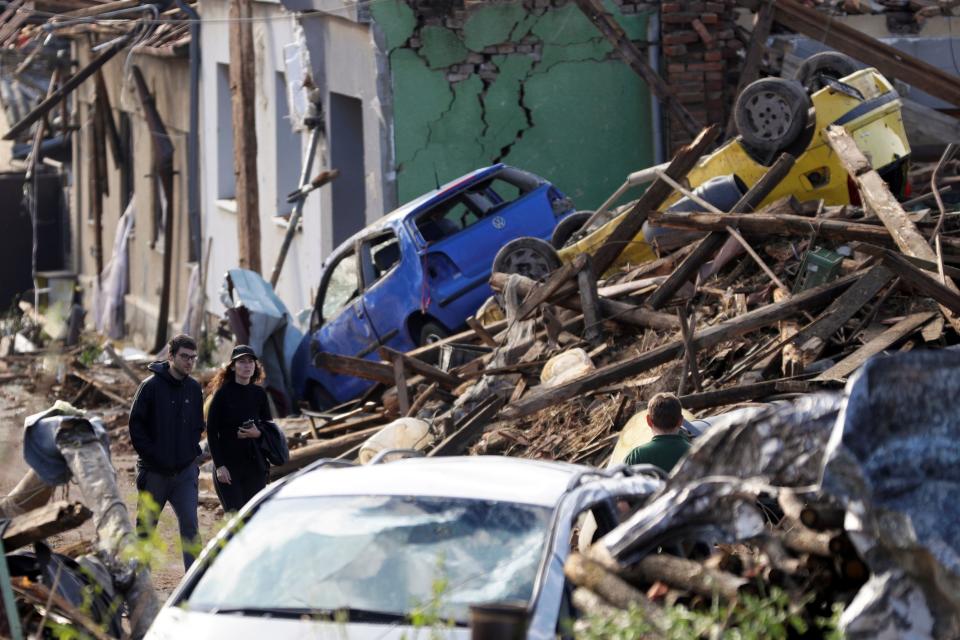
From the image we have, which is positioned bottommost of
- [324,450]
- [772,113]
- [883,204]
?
[324,450]

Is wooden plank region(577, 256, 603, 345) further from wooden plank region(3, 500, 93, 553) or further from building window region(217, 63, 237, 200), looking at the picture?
building window region(217, 63, 237, 200)

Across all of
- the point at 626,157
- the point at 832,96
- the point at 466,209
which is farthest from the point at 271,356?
the point at 832,96

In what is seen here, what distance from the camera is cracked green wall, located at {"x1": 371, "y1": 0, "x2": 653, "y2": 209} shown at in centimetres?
1634

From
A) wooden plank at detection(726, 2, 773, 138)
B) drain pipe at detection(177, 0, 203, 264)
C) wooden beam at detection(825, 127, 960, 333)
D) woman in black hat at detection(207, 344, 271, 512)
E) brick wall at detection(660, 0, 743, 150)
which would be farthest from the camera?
drain pipe at detection(177, 0, 203, 264)

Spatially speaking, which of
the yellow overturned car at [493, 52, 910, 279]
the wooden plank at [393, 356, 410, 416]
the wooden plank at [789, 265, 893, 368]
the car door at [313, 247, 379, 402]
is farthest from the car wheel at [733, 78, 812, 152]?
the car door at [313, 247, 379, 402]

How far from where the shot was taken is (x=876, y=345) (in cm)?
927

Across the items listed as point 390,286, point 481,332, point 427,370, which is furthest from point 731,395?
point 390,286

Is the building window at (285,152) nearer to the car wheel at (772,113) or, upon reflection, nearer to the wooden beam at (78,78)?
the wooden beam at (78,78)

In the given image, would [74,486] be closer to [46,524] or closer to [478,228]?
[478,228]

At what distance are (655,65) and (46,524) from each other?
1134cm

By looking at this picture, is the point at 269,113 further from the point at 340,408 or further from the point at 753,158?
the point at 753,158

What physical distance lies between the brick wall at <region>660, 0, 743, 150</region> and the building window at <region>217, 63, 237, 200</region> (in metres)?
8.34

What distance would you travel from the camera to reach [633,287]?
454 inches

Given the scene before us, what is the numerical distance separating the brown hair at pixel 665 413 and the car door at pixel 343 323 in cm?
755
